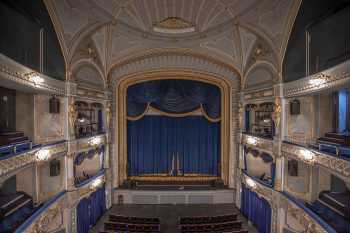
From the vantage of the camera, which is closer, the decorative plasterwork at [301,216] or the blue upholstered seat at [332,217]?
the blue upholstered seat at [332,217]

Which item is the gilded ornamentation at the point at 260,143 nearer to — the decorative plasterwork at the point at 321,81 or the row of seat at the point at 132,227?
the decorative plasterwork at the point at 321,81

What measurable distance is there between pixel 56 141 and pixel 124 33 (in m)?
6.18

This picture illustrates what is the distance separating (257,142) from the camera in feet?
33.0

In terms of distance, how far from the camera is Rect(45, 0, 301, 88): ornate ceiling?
25.9ft

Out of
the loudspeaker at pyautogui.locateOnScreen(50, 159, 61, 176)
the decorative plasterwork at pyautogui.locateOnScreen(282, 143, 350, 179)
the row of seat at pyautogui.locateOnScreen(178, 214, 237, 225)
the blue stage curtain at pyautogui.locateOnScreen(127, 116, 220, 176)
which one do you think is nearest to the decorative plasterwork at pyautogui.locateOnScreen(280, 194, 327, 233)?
the decorative plasterwork at pyautogui.locateOnScreen(282, 143, 350, 179)

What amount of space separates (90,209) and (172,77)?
9256 millimetres

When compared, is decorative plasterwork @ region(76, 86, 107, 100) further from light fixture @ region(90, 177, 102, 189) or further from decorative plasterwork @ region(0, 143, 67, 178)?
light fixture @ region(90, 177, 102, 189)

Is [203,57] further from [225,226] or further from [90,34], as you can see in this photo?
[225,226]

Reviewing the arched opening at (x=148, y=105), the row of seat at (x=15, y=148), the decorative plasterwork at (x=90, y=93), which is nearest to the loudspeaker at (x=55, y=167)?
the row of seat at (x=15, y=148)

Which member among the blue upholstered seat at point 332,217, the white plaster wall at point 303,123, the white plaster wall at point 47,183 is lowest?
the blue upholstered seat at point 332,217

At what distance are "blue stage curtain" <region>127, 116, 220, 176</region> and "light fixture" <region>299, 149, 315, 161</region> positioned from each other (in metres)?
6.95

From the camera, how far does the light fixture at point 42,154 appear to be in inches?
278

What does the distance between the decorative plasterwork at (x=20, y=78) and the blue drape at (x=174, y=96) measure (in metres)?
5.79

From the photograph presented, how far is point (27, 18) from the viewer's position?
6.43m
